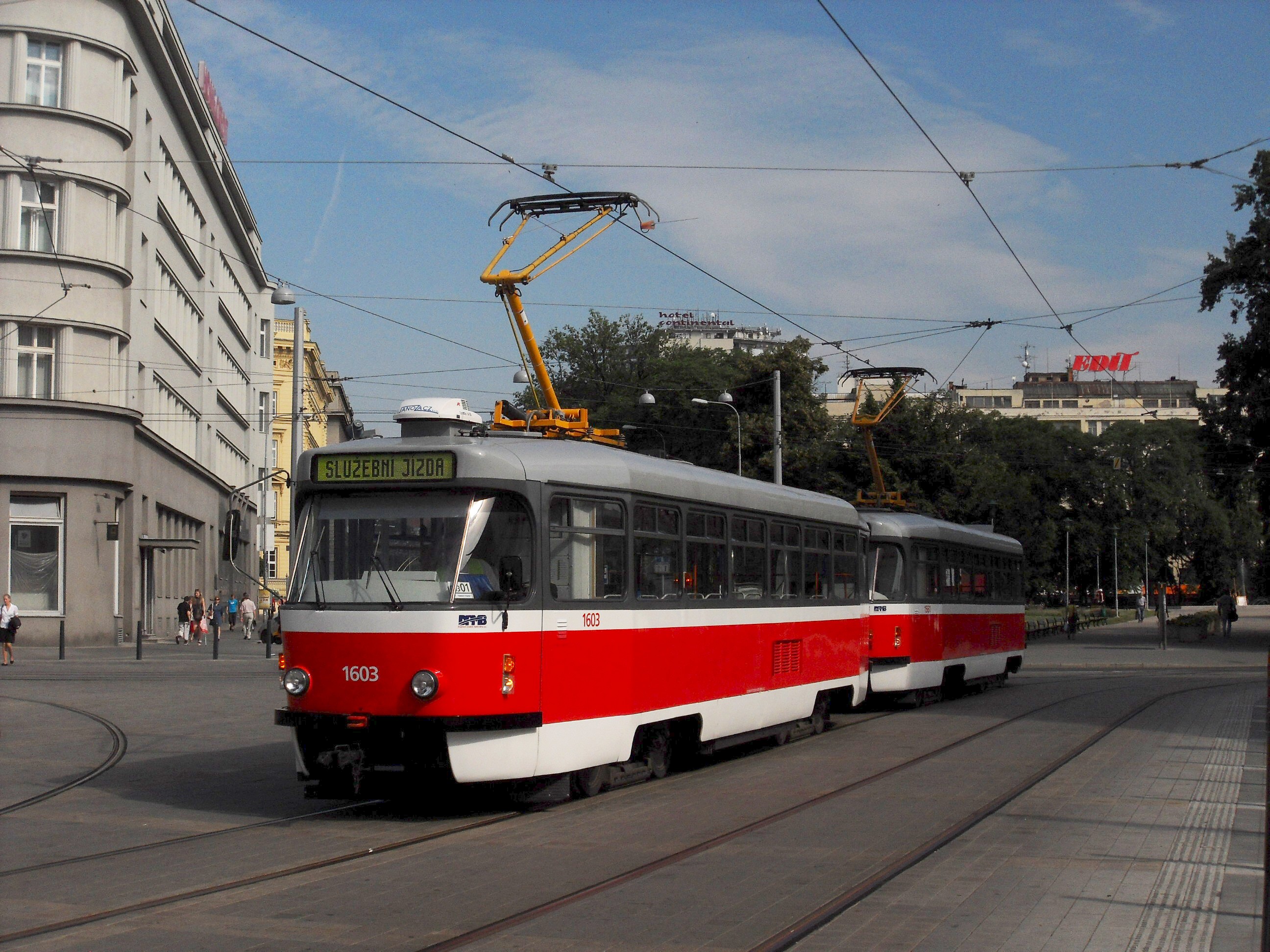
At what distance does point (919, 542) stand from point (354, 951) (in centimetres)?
1636

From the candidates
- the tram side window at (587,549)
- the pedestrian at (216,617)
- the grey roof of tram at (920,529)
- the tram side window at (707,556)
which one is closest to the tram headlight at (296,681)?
the tram side window at (587,549)

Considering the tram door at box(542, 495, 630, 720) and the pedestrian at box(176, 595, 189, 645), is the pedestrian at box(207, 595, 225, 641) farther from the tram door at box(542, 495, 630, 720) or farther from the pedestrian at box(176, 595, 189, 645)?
the tram door at box(542, 495, 630, 720)

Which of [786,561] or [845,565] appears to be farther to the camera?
[845,565]

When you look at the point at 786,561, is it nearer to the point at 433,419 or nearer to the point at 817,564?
the point at 817,564

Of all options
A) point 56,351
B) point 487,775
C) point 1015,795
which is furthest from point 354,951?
point 56,351

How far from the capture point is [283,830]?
10180mm

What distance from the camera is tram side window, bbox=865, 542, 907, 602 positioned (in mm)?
21062

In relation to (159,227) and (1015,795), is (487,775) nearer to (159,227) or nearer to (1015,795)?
(1015,795)

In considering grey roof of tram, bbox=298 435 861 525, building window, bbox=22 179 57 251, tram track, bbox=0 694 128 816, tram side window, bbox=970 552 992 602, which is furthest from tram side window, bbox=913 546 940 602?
building window, bbox=22 179 57 251

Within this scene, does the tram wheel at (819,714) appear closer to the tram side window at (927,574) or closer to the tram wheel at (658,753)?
the tram wheel at (658,753)

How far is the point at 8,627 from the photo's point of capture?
103 feet

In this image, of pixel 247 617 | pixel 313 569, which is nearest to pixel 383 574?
pixel 313 569

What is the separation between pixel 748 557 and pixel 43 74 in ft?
96.6

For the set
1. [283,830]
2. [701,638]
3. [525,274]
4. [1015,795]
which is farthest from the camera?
[525,274]
